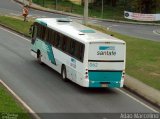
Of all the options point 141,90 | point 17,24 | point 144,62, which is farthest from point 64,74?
point 17,24

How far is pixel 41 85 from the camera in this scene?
25.8 meters

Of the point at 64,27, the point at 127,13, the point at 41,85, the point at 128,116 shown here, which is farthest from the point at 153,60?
the point at 127,13

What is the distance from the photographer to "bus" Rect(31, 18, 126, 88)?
2452cm

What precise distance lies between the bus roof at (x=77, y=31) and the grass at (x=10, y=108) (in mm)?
5347

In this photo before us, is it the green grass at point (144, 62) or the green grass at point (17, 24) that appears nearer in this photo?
the green grass at point (144, 62)

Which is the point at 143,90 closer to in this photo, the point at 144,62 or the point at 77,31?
the point at 77,31

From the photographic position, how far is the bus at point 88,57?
24.5 metres

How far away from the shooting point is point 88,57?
80.3 feet

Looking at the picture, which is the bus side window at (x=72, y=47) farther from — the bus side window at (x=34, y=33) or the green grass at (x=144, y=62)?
the bus side window at (x=34, y=33)

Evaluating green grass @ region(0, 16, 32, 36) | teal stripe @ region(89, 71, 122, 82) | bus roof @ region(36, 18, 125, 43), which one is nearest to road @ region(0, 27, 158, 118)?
teal stripe @ region(89, 71, 122, 82)

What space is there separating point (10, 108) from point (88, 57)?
6.41 m

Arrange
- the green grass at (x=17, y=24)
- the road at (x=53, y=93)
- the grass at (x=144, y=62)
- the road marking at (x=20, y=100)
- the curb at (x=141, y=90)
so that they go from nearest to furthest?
the road marking at (x=20, y=100) < the road at (x=53, y=93) < the curb at (x=141, y=90) < the grass at (x=144, y=62) < the green grass at (x=17, y=24)

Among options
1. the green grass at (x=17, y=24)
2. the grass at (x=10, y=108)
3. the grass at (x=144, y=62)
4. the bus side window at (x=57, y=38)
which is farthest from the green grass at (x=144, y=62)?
the green grass at (x=17, y=24)

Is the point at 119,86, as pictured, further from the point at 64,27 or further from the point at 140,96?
the point at 64,27
